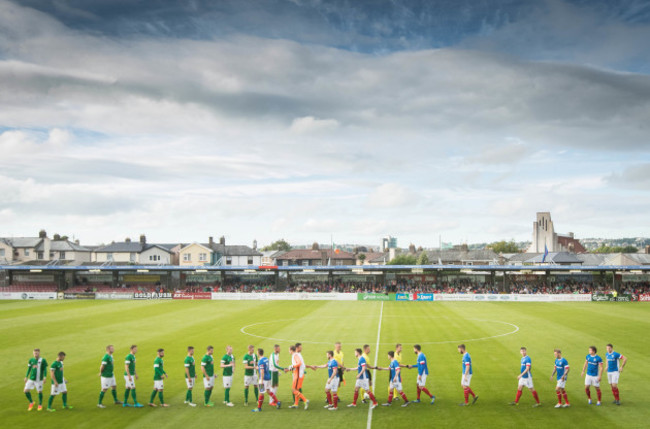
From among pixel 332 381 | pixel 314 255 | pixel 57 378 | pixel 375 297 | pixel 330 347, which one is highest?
pixel 314 255

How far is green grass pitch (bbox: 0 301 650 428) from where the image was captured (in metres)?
16.6

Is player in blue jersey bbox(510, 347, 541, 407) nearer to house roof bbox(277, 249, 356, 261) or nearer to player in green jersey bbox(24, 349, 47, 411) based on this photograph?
player in green jersey bbox(24, 349, 47, 411)

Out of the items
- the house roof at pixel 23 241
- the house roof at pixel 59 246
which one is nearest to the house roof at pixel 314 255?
the house roof at pixel 59 246

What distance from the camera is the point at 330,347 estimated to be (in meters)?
29.7

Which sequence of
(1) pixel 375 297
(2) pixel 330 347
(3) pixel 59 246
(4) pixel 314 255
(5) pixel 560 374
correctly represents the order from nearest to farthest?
(5) pixel 560 374
(2) pixel 330 347
(1) pixel 375 297
(3) pixel 59 246
(4) pixel 314 255

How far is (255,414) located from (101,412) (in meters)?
5.35

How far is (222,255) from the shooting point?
4067 inches

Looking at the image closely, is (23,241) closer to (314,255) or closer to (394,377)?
(314,255)

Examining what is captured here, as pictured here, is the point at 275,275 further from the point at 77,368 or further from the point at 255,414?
the point at 255,414

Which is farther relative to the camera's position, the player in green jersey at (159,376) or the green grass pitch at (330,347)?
the player in green jersey at (159,376)

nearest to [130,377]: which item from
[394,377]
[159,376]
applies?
[159,376]

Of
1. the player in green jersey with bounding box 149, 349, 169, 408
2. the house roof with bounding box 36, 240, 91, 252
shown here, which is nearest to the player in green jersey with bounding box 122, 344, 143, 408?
the player in green jersey with bounding box 149, 349, 169, 408

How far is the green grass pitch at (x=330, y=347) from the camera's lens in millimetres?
16641

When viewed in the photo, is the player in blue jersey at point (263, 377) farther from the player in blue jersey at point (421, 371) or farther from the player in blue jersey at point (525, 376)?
the player in blue jersey at point (525, 376)
